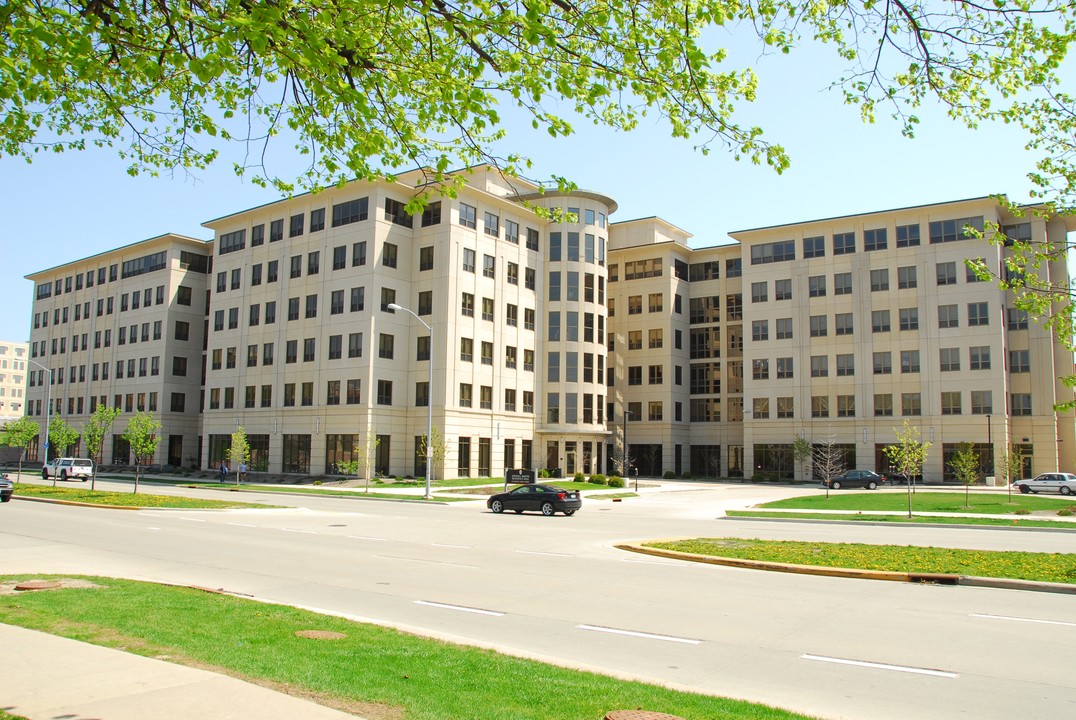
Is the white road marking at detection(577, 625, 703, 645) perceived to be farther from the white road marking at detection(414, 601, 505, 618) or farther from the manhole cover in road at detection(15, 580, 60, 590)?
the manhole cover in road at detection(15, 580, 60, 590)

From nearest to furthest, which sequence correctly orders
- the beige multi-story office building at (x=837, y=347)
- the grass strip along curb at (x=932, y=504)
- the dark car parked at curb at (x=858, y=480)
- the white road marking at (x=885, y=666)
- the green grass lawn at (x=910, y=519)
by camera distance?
1. the white road marking at (x=885, y=666)
2. the green grass lawn at (x=910, y=519)
3. the grass strip along curb at (x=932, y=504)
4. the dark car parked at curb at (x=858, y=480)
5. the beige multi-story office building at (x=837, y=347)

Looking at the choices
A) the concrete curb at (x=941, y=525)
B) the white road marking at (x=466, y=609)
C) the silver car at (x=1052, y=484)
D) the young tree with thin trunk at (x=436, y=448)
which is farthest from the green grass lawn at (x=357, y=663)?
the silver car at (x=1052, y=484)

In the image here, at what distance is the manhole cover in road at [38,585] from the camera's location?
11828mm

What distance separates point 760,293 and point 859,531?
49.3m

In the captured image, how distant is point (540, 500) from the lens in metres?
34.0

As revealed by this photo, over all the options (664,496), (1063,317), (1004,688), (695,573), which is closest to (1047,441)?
(664,496)

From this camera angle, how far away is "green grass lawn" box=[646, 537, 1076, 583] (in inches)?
595

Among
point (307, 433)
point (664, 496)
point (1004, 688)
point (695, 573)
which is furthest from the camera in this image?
point (307, 433)

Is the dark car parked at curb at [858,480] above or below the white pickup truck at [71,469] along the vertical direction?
below

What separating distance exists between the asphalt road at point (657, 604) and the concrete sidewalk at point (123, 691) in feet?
10.9

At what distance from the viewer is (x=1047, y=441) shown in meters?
61.3

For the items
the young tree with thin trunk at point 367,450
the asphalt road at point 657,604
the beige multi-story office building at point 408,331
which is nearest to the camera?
the asphalt road at point 657,604

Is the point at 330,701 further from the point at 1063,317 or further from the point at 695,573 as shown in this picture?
the point at 1063,317

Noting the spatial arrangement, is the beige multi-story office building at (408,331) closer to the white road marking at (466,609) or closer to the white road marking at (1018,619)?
the white road marking at (466,609)
